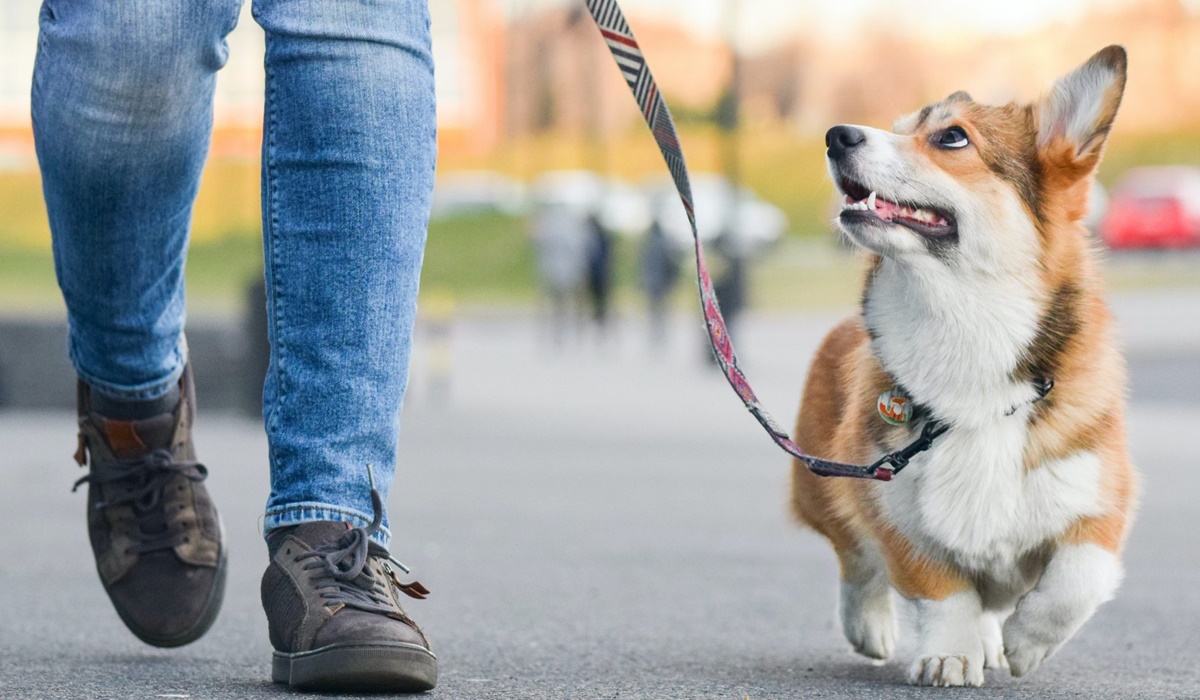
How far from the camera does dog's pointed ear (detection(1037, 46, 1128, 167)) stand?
2.94 m

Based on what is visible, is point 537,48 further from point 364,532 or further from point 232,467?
point 364,532

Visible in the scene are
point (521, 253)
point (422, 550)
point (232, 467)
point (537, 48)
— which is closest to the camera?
point (422, 550)

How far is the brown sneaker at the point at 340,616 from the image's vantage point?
236 cm

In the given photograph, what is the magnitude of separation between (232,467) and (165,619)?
213 inches

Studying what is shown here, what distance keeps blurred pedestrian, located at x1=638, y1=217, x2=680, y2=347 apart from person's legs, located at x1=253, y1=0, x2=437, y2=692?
18.2 meters

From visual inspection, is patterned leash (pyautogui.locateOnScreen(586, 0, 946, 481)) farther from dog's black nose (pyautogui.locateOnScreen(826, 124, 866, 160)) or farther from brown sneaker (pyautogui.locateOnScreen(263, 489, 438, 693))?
brown sneaker (pyautogui.locateOnScreen(263, 489, 438, 693))

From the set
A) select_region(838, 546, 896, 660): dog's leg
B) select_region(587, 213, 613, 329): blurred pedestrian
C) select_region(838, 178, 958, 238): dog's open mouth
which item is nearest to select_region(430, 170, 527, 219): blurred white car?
select_region(587, 213, 613, 329): blurred pedestrian

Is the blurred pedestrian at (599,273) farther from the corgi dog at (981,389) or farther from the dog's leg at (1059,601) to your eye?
the dog's leg at (1059,601)

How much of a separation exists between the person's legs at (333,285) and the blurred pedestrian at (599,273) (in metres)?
19.5

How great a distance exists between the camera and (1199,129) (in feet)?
179

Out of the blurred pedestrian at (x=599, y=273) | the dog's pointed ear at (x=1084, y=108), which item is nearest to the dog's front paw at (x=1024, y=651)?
the dog's pointed ear at (x=1084, y=108)

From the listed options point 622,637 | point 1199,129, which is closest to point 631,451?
point 622,637

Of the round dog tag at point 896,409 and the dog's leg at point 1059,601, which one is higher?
the round dog tag at point 896,409

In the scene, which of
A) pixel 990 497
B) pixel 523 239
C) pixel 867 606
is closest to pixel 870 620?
pixel 867 606
